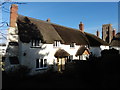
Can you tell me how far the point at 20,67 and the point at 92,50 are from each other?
66.5 ft

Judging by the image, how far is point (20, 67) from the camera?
16125 millimetres

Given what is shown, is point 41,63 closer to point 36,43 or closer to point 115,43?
point 36,43

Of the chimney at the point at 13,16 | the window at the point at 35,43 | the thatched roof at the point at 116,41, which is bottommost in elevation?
the window at the point at 35,43

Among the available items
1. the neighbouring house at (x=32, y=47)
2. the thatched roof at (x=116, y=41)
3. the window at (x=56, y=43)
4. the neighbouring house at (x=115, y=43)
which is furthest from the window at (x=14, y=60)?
the thatched roof at (x=116, y=41)

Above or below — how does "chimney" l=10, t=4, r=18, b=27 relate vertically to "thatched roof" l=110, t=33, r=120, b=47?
above

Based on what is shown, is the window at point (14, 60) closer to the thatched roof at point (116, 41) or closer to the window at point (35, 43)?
the window at point (35, 43)

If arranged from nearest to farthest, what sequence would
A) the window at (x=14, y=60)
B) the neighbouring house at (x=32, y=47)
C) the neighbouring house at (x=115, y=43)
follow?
the window at (x=14, y=60)
the neighbouring house at (x=32, y=47)
the neighbouring house at (x=115, y=43)

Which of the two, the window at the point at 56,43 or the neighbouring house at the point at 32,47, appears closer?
the neighbouring house at the point at 32,47

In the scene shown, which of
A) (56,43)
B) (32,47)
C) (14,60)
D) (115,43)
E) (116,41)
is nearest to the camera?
(14,60)

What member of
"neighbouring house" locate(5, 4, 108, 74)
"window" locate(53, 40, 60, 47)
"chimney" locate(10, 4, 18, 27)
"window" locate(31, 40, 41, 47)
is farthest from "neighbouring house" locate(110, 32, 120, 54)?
"chimney" locate(10, 4, 18, 27)

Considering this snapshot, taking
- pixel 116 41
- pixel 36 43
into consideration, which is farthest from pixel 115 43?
pixel 36 43

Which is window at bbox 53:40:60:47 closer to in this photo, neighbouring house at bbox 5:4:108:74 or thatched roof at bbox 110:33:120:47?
neighbouring house at bbox 5:4:108:74

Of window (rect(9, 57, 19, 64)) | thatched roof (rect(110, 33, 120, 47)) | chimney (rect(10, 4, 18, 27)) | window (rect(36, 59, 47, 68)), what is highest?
chimney (rect(10, 4, 18, 27))

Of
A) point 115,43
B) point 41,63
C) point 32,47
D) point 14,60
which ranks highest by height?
point 115,43
